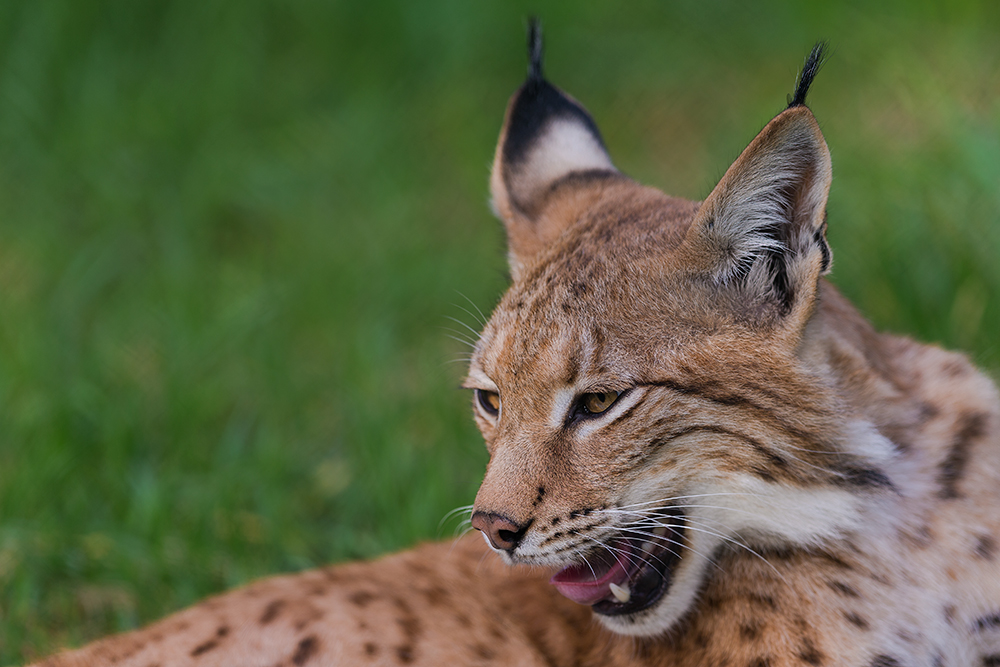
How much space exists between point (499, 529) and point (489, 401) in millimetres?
511

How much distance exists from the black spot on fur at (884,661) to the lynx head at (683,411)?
Result: 0.32 metres

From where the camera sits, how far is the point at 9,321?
5.52 metres

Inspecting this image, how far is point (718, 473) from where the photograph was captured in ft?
9.00

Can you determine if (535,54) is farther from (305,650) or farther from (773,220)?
(305,650)

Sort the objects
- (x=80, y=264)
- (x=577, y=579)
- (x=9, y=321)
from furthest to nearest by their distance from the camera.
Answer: (x=80, y=264) < (x=9, y=321) < (x=577, y=579)

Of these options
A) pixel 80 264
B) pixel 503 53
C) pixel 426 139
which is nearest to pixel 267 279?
pixel 80 264

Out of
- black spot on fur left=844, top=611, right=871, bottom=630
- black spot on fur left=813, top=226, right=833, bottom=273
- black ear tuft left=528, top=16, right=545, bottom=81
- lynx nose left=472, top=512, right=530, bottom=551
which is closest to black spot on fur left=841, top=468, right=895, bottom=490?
black spot on fur left=844, top=611, right=871, bottom=630

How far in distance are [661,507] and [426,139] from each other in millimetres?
5361

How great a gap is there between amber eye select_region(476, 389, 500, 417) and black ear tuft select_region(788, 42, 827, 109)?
112 cm

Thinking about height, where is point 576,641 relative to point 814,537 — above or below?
below

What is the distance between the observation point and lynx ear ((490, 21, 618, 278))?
3.52m

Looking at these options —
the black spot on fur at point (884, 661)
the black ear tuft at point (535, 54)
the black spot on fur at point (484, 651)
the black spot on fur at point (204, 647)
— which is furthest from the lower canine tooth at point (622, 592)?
the black ear tuft at point (535, 54)

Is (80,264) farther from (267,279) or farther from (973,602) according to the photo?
(973,602)

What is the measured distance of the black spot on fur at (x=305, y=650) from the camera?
Answer: 2.88 meters
